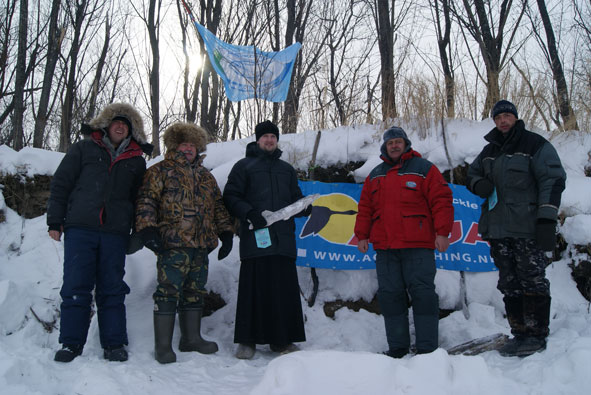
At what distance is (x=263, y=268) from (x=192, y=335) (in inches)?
28.7

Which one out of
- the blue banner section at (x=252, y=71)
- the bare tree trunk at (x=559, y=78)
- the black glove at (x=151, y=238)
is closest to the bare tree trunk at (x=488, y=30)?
the bare tree trunk at (x=559, y=78)

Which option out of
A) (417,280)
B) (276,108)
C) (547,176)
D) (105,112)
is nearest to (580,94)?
(547,176)

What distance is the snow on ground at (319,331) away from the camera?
6.37 ft

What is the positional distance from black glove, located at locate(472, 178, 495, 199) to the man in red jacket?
0.21 m

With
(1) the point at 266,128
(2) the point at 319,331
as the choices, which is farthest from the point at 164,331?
(1) the point at 266,128

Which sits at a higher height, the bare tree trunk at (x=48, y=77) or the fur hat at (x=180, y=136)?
the bare tree trunk at (x=48, y=77)

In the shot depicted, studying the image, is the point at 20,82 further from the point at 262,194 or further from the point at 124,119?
the point at 262,194

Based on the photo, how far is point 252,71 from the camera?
6.84 metres

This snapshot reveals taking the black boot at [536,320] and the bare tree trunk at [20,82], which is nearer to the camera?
the black boot at [536,320]

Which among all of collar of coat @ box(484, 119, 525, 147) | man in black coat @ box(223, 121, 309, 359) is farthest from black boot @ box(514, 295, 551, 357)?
man in black coat @ box(223, 121, 309, 359)

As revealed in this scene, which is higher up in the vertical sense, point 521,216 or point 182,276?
point 521,216

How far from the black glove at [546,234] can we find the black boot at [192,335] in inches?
95.2

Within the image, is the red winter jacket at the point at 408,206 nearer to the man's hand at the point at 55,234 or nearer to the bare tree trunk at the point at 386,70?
the man's hand at the point at 55,234

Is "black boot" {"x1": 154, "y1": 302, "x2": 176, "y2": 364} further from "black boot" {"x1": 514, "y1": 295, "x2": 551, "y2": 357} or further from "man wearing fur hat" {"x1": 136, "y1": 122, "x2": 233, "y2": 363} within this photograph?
"black boot" {"x1": 514, "y1": 295, "x2": 551, "y2": 357}
